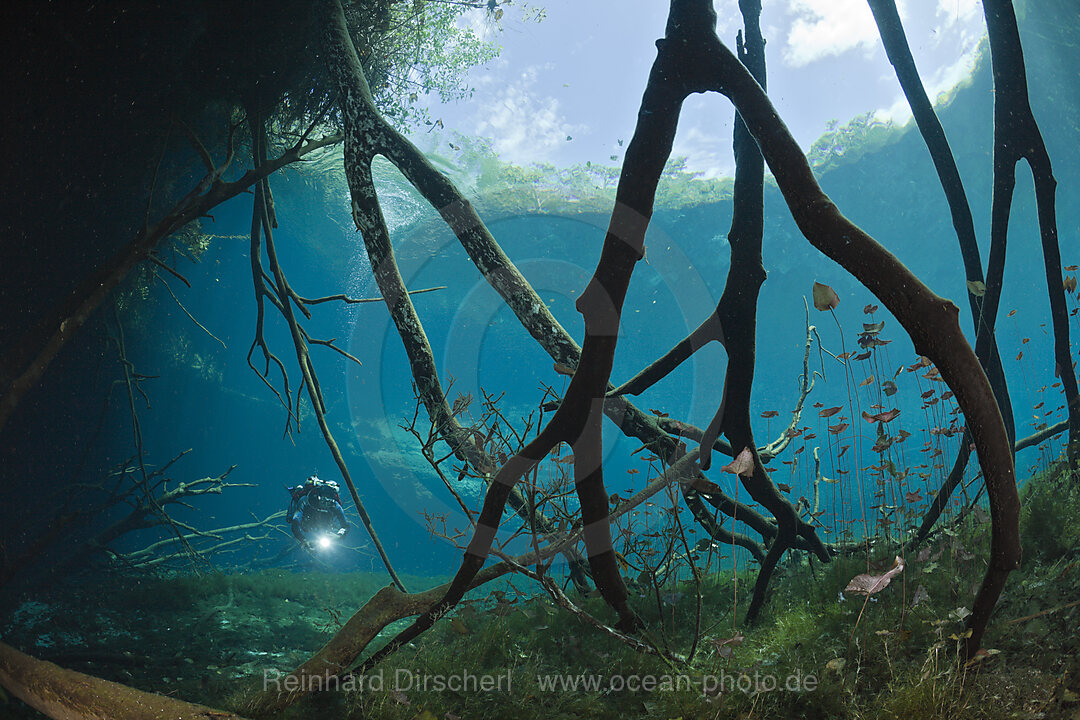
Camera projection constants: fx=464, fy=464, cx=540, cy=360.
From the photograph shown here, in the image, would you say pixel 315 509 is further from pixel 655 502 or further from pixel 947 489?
pixel 947 489

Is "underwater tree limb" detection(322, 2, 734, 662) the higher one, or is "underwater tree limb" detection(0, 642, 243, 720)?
"underwater tree limb" detection(322, 2, 734, 662)

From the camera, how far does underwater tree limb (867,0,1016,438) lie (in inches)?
104

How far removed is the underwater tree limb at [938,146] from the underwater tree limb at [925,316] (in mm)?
2148

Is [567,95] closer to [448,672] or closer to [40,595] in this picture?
[448,672]

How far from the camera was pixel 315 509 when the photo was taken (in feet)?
29.8

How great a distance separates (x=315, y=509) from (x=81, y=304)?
621cm

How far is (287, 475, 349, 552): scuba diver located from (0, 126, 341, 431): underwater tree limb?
5580mm

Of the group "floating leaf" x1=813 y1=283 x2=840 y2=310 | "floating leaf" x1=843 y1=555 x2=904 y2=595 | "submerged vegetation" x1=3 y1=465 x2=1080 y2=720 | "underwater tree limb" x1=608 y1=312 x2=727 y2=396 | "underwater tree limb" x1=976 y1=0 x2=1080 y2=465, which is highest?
"underwater tree limb" x1=976 y1=0 x2=1080 y2=465

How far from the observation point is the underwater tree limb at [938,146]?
8.68 ft

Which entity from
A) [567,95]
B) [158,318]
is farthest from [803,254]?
[158,318]

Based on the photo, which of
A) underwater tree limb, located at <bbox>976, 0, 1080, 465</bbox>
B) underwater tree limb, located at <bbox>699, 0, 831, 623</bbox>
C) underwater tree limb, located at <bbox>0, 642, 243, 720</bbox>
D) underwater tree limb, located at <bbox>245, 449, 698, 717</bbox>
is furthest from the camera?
underwater tree limb, located at <bbox>976, 0, 1080, 465</bbox>

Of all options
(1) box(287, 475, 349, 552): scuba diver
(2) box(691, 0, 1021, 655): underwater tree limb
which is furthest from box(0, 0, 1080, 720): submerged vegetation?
(1) box(287, 475, 349, 552): scuba diver

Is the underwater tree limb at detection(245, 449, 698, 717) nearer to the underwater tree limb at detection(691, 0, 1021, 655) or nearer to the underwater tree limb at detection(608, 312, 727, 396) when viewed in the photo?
the underwater tree limb at detection(608, 312, 727, 396)

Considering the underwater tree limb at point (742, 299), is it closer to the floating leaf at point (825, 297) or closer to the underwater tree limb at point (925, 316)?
the floating leaf at point (825, 297)
